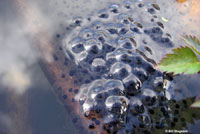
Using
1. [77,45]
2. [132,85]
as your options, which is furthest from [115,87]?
[77,45]

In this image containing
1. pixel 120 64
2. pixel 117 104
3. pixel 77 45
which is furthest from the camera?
pixel 77 45

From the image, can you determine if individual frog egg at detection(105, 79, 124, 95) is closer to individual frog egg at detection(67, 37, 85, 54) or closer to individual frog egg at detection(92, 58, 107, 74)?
individual frog egg at detection(92, 58, 107, 74)

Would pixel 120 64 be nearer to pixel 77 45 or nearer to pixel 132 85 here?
pixel 132 85

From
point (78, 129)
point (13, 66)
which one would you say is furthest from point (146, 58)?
point (13, 66)

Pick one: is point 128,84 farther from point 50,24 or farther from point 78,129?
point 50,24

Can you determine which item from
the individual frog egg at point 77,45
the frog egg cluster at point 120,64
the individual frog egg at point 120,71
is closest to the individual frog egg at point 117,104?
the frog egg cluster at point 120,64

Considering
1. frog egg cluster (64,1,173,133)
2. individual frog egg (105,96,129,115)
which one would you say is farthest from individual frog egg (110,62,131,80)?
individual frog egg (105,96,129,115)
